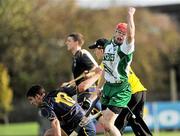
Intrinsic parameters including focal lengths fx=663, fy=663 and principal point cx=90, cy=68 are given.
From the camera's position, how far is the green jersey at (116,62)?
11.3 metres

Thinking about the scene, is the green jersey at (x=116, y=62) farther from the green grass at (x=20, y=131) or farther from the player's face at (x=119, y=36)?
the green grass at (x=20, y=131)

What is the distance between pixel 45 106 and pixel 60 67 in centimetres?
3658

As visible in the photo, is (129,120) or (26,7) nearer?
(129,120)

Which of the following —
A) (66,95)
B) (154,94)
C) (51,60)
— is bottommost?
(154,94)

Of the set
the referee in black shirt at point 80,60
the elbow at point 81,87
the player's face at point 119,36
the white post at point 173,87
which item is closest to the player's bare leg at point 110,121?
the player's face at point 119,36

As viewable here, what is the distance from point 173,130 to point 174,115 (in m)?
0.71

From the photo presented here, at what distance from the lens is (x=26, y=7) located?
26922mm

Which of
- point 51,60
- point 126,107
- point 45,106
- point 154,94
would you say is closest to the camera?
point 45,106

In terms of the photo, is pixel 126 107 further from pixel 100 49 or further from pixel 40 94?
pixel 40 94

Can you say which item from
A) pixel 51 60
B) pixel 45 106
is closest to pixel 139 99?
pixel 45 106

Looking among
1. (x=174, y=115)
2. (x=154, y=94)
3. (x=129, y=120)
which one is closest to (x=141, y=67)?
(x=154, y=94)

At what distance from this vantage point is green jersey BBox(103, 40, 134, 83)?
11.3m

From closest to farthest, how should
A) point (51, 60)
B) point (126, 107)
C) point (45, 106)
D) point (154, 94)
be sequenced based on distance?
point (45, 106)
point (126, 107)
point (51, 60)
point (154, 94)

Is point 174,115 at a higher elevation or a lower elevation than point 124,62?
lower
